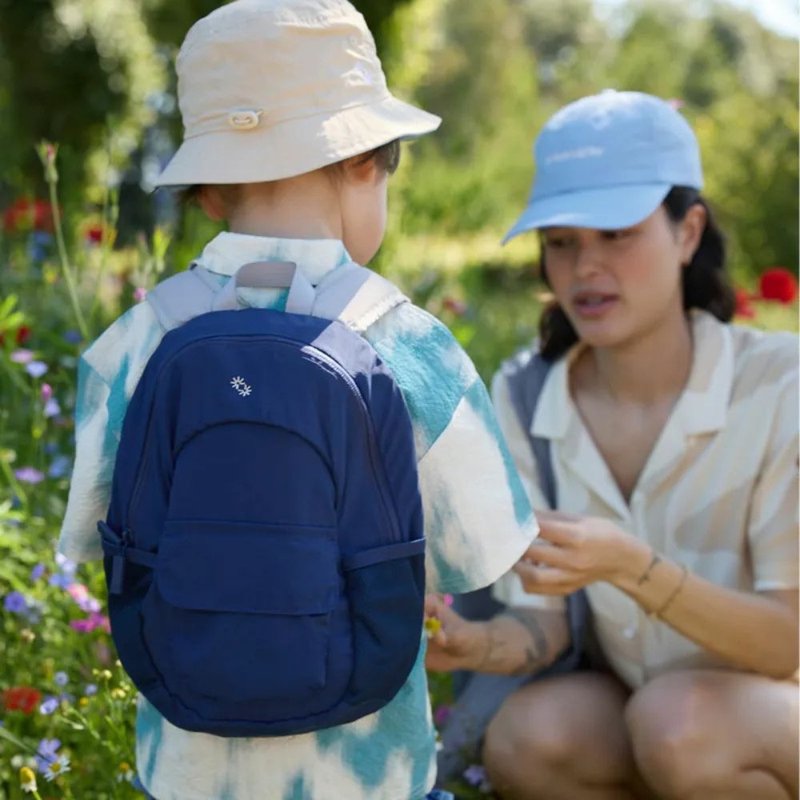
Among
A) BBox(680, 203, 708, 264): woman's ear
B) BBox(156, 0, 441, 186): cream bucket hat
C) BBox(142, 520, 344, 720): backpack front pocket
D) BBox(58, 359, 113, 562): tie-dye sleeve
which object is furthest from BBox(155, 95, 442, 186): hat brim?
BBox(680, 203, 708, 264): woman's ear

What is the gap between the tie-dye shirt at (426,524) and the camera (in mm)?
1521

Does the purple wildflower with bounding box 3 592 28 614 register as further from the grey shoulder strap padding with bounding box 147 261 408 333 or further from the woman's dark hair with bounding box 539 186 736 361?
the woman's dark hair with bounding box 539 186 736 361

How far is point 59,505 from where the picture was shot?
273cm

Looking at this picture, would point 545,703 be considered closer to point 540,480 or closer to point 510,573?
Answer: point 510,573

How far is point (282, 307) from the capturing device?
4.99 feet

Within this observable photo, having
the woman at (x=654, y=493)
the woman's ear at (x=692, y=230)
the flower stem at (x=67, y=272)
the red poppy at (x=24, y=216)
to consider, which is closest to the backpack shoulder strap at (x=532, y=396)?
the woman at (x=654, y=493)

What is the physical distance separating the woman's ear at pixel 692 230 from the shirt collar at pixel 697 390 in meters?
0.14

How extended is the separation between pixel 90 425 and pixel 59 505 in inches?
46.1

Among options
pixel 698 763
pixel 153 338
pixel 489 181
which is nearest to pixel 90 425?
pixel 153 338

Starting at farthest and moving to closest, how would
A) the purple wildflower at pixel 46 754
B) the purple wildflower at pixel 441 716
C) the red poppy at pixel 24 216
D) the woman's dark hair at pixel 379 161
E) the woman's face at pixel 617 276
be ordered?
the red poppy at pixel 24 216
the purple wildflower at pixel 441 716
the woman's face at pixel 617 276
the purple wildflower at pixel 46 754
the woman's dark hair at pixel 379 161

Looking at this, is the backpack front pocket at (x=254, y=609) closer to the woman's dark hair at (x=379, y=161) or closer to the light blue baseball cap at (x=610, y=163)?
the woman's dark hair at (x=379, y=161)

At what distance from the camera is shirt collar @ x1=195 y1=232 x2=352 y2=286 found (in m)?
1.54

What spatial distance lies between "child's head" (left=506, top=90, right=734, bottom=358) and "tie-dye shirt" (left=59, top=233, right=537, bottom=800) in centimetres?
91

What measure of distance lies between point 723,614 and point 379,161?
1119 millimetres
